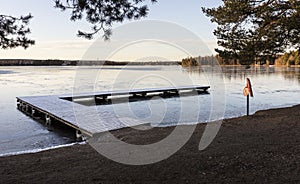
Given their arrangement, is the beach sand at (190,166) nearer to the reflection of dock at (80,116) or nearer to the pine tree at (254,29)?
the reflection of dock at (80,116)

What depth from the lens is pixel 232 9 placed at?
342 inches

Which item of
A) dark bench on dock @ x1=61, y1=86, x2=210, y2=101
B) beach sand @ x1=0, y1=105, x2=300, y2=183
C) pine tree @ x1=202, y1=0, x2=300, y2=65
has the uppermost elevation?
pine tree @ x1=202, y1=0, x2=300, y2=65

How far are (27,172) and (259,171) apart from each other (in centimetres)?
307

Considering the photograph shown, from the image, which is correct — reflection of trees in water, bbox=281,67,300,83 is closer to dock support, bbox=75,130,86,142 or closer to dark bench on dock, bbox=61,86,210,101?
dark bench on dock, bbox=61,86,210,101

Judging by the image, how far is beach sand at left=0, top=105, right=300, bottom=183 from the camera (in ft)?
10.6

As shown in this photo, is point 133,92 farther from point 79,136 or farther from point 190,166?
point 190,166

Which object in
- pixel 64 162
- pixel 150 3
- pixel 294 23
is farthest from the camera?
pixel 294 23

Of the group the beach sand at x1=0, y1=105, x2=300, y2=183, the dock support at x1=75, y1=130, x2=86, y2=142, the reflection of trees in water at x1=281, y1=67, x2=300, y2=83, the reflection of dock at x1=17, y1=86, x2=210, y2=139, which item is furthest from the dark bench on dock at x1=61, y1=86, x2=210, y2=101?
the reflection of trees in water at x1=281, y1=67, x2=300, y2=83

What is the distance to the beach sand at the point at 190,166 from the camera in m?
3.24

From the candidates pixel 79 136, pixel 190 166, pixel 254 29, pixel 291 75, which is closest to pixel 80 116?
pixel 79 136

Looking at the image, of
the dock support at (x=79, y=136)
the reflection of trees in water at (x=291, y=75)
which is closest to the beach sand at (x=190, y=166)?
the dock support at (x=79, y=136)

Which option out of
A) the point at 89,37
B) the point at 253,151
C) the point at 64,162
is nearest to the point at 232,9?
the point at 253,151

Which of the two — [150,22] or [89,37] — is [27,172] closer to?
[89,37]

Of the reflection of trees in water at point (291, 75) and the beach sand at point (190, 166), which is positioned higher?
the beach sand at point (190, 166)
